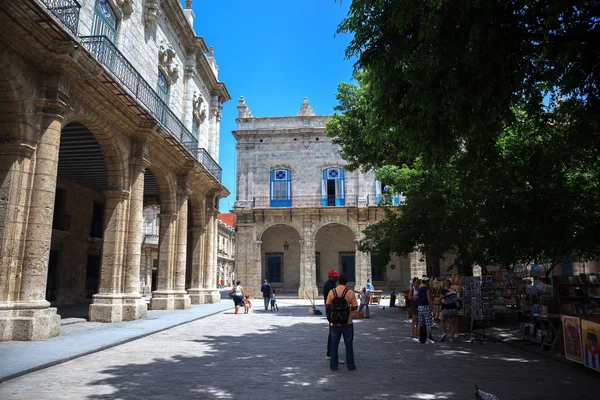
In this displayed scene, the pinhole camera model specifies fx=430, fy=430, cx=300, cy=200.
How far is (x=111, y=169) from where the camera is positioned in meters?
13.0

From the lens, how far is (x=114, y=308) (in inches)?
483

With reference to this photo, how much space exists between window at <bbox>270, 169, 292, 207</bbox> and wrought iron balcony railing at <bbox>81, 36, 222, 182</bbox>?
11634 mm

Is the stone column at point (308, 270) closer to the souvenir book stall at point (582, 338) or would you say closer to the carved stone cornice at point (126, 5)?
the carved stone cornice at point (126, 5)

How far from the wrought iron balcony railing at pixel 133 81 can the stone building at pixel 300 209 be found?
11566mm

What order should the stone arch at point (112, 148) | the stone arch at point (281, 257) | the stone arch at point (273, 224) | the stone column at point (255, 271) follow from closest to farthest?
1. the stone arch at point (112, 148)
2. the stone column at point (255, 271)
3. the stone arch at point (273, 224)
4. the stone arch at point (281, 257)

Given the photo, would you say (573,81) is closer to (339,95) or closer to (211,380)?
(211,380)

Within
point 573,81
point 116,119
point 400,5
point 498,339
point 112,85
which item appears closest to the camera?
point 400,5

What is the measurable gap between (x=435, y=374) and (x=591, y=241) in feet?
22.4

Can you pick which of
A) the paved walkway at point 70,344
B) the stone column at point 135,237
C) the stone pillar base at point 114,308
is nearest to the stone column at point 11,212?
the paved walkway at point 70,344

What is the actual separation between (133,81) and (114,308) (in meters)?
6.82

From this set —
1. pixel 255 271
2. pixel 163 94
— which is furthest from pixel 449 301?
pixel 255 271

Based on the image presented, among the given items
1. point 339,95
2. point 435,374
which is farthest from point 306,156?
point 435,374

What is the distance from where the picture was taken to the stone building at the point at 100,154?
871 centimetres

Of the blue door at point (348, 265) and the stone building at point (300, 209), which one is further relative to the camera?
the blue door at point (348, 265)
